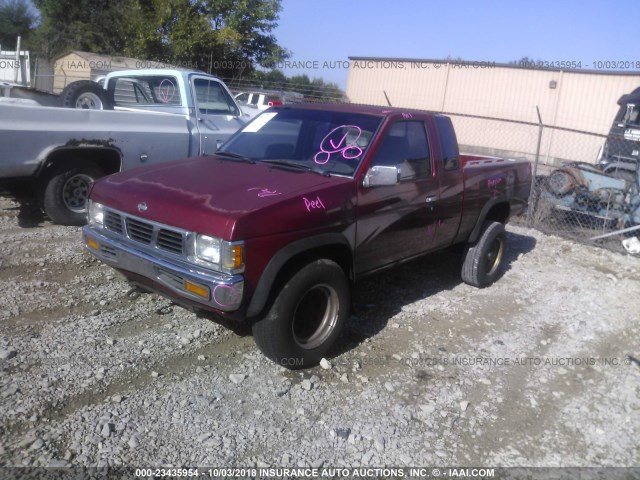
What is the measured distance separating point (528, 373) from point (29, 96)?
26.1ft

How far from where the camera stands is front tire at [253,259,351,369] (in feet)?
11.9

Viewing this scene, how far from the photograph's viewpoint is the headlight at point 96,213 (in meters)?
4.05

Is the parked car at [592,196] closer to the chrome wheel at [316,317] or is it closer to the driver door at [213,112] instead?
the driver door at [213,112]

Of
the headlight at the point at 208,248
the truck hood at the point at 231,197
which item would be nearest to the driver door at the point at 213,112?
the truck hood at the point at 231,197

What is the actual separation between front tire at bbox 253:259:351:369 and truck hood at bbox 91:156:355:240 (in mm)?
384

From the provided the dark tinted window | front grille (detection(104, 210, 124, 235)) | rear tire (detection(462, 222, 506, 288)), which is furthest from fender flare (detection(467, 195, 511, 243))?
front grille (detection(104, 210, 124, 235))

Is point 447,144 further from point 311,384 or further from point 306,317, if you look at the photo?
point 311,384

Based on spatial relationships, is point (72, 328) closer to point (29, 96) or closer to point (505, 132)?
point (29, 96)

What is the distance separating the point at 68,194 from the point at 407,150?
4.05 meters

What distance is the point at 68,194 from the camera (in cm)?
640

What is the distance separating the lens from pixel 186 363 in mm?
3910

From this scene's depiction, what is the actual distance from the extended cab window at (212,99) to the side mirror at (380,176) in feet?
13.4

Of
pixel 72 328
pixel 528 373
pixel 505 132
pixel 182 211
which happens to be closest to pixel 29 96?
pixel 72 328

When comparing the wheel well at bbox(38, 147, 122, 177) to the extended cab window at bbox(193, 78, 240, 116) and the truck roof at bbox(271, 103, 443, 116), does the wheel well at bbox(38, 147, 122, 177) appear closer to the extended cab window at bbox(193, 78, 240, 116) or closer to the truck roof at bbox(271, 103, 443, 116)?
the extended cab window at bbox(193, 78, 240, 116)
